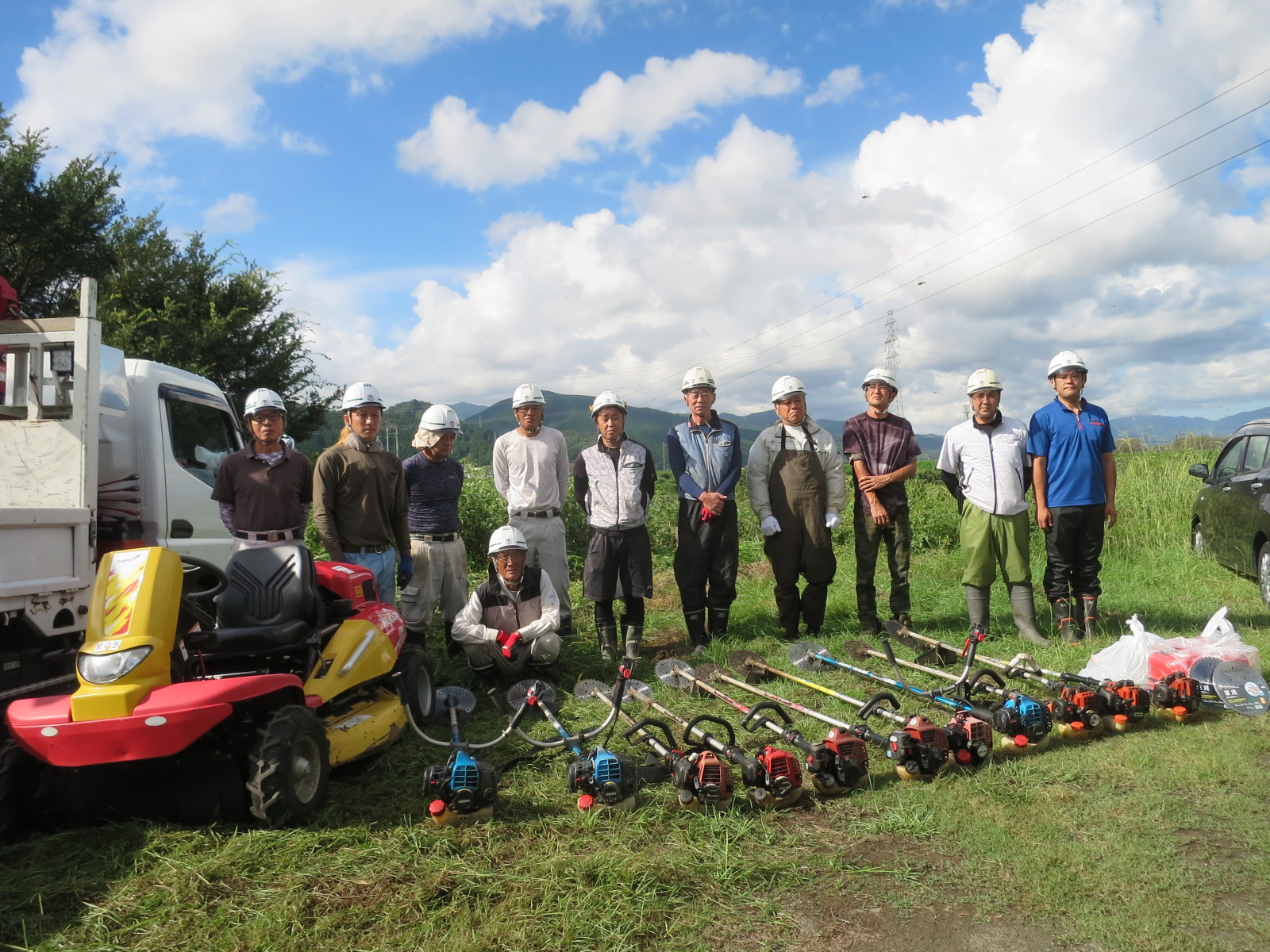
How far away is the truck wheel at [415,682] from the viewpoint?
496cm

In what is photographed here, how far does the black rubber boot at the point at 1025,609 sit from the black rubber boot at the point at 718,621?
2.22 meters

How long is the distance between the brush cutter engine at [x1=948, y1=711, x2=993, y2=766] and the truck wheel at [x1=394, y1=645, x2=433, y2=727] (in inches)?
116

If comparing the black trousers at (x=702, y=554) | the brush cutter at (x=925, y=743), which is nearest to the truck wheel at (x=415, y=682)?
the black trousers at (x=702, y=554)

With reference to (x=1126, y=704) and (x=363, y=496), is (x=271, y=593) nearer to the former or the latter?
(x=363, y=496)

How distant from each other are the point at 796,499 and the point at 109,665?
4874mm

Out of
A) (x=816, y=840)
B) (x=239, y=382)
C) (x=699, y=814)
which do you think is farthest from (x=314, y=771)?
(x=239, y=382)

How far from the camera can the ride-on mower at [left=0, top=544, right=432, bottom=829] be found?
307cm

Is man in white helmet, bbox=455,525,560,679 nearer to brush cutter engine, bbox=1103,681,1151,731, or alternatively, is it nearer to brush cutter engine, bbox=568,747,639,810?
brush cutter engine, bbox=568,747,639,810

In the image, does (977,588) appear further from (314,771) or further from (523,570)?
(314,771)

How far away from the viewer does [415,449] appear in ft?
21.8

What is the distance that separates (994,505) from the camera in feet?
21.2

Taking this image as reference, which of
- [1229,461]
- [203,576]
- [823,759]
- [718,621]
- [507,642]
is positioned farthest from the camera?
[1229,461]

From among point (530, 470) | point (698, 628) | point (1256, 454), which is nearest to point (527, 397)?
point (530, 470)

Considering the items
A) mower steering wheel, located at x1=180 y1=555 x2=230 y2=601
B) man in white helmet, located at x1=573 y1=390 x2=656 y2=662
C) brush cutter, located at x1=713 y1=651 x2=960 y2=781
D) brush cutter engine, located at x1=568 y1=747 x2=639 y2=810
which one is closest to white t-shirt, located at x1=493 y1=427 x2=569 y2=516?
man in white helmet, located at x1=573 y1=390 x2=656 y2=662
